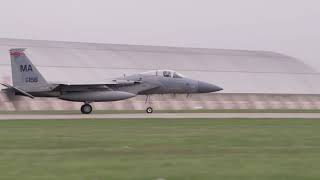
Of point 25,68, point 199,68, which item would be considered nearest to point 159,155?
point 25,68

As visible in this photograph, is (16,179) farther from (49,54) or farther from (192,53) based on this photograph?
(192,53)

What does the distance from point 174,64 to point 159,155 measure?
6401 centimetres

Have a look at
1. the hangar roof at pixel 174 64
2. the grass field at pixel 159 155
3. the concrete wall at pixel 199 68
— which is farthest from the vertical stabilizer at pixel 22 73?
the hangar roof at pixel 174 64

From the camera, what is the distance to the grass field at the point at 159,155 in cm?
1211

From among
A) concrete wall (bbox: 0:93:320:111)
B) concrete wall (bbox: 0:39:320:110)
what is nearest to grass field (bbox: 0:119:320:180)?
concrete wall (bbox: 0:93:320:111)

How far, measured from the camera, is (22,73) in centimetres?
4241

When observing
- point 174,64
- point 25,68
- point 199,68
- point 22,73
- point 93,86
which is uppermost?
point 25,68

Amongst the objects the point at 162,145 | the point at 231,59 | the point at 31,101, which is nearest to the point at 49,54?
the point at 31,101

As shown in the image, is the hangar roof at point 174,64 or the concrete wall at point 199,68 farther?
the hangar roof at point 174,64

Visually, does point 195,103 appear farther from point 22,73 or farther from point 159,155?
point 159,155

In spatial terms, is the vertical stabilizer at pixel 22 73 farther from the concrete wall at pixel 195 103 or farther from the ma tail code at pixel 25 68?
the concrete wall at pixel 195 103

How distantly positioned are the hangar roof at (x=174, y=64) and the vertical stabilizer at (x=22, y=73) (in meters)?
23.7

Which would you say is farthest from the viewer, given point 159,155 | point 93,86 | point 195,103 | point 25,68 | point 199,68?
point 199,68

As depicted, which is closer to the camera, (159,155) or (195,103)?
(159,155)
